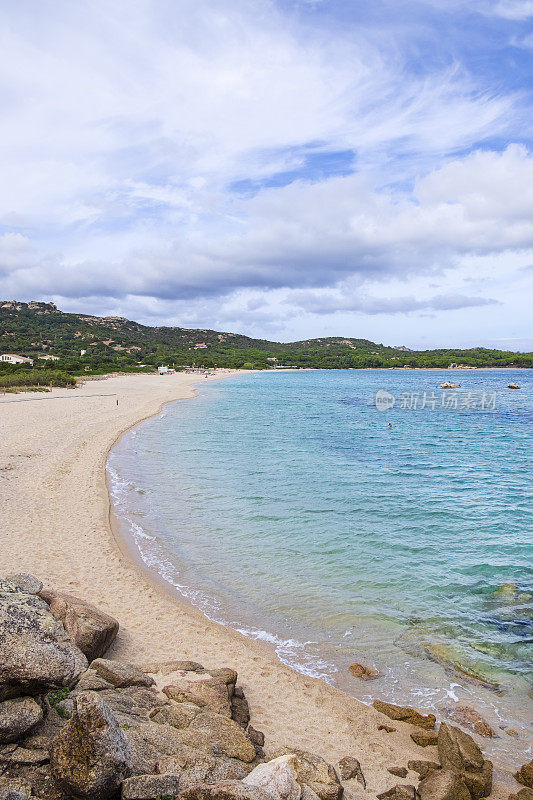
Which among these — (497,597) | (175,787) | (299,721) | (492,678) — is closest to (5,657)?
(175,787)

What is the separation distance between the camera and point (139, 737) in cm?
494

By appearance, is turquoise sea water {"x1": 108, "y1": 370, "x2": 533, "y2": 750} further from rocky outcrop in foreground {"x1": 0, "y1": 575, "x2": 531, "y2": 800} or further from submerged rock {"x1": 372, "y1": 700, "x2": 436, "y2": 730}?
rocky outcrop in foreground {"x1": 0, "y1": 575, "x2": 531, "y2": 800}

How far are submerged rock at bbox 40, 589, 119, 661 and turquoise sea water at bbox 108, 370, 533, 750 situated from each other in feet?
10.2

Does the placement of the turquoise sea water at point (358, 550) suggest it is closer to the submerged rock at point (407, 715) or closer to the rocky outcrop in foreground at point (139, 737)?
the submerged rock at point (407, 715)

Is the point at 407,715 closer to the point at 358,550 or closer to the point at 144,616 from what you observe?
the point at 144,616

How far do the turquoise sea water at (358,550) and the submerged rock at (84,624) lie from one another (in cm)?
312

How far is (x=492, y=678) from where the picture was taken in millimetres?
8297

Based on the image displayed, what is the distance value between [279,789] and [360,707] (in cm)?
352

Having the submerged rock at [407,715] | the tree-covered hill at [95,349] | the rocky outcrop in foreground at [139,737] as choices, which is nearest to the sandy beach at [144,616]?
the submerged rock at [407,715]

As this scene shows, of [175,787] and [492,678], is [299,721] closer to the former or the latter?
[175,787]

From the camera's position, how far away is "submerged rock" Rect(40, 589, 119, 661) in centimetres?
692

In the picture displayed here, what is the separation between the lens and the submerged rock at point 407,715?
6.99 meters

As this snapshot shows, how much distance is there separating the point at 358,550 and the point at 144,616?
6.65 metres

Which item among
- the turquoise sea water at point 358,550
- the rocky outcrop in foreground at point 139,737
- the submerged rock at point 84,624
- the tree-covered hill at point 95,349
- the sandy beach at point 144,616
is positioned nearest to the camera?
the rocky outcrop in foreground at point 139,737
